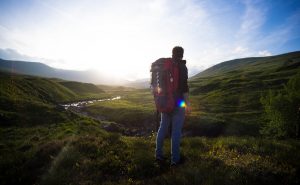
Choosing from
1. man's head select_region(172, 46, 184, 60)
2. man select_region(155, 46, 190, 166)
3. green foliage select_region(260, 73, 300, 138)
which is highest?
man's head select_region(172, 46, 184, 60)

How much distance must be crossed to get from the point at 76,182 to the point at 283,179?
534cm

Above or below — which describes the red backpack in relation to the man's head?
below

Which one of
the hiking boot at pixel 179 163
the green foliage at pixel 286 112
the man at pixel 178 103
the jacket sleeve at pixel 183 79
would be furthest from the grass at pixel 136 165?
the green foliage at pixel 286 112

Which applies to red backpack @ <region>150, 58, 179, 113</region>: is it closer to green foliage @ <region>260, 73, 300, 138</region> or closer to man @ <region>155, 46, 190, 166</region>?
man @ <region>155, 46, 190, 166</region>

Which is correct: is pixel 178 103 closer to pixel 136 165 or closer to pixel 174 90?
pixel 174 90

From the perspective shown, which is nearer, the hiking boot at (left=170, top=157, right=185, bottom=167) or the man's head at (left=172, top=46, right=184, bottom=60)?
the hiking boot at (left=170, top=157, right=185, bottom=167)

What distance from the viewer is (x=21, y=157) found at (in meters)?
8.84

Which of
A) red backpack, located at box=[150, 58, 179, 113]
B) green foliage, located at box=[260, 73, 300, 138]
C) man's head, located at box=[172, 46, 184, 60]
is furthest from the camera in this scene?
green foliage, located at box=[260, 73, 300, 138]

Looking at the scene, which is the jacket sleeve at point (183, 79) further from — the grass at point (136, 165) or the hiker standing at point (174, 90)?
the grass at point (136, 165)

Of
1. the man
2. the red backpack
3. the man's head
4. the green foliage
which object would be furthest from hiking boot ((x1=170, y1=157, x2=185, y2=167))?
the green foliage

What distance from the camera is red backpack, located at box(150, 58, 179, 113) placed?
24.0ft

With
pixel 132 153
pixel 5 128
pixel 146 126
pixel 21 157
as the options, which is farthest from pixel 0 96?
pixel 132 153

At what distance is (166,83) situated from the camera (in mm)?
7414

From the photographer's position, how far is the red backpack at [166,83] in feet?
24.0
